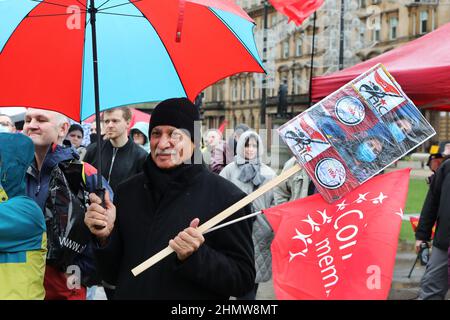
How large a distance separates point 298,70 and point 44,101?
50244 mm

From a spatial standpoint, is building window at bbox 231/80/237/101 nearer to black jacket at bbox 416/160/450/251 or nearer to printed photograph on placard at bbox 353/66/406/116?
black jacket at bbox 416/160/450/251

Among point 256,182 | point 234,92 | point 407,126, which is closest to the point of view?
point 407,126

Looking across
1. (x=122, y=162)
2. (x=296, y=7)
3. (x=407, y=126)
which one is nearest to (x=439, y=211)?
(x=296, y=7)

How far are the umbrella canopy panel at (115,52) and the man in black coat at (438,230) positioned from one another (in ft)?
9.19

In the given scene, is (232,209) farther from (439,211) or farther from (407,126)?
(439,211)

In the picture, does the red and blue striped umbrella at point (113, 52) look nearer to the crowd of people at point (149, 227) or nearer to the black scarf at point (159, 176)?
the crowd of people at point (149, 227)

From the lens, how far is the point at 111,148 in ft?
21.2

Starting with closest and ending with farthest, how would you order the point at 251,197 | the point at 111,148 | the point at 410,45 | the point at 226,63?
the point at 251,197 → the point at 226,63 → the point at 410,45 → the point at 111,148

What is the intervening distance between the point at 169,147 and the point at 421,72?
2.07 meters

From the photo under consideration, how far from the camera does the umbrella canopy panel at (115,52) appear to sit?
3.97 metres

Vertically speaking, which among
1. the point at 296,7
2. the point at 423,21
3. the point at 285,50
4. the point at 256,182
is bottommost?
the point at 256,182

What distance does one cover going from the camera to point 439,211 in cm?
634
